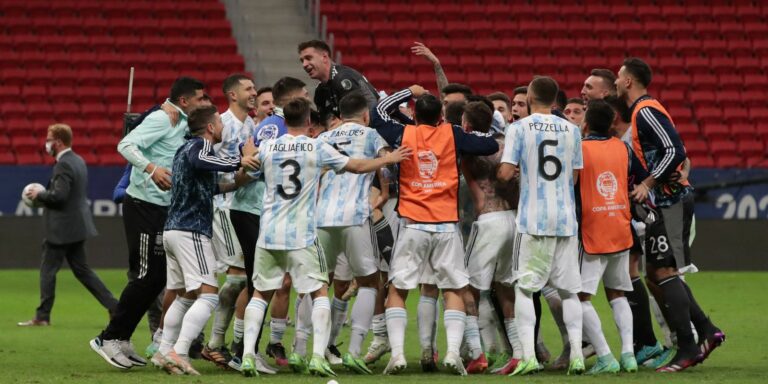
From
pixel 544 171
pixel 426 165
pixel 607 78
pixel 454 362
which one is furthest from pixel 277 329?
pixel 607 78

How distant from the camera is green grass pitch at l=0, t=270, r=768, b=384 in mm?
8164

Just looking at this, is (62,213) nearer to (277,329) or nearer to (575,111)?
(277,329)

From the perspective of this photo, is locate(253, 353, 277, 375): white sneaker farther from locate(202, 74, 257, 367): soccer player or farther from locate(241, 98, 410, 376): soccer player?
locate(202, 74, 257, 367): soccer player

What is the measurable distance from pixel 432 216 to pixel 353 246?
66cm

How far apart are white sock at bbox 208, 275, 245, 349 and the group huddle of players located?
15 millimetres

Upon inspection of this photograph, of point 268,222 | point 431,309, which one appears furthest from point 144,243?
point 431,309

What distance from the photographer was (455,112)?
29.3 ft

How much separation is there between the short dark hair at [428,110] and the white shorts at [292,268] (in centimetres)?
119

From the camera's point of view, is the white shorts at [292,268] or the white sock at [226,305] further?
the white sock at [226,305]

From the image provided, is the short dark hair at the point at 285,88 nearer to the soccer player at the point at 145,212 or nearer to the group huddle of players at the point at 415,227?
the group huddle of players at the point at 415,227

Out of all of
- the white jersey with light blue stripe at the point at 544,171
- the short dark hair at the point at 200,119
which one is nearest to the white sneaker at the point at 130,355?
the short dark hair at the point at 200,119

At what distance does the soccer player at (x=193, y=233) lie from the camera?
27.7ft

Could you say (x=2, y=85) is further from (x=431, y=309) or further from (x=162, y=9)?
(x=431, y=309)

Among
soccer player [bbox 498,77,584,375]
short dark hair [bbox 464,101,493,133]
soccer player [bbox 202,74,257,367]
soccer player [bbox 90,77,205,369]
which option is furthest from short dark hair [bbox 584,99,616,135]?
soccer player [bbox 90,77,205,369]
